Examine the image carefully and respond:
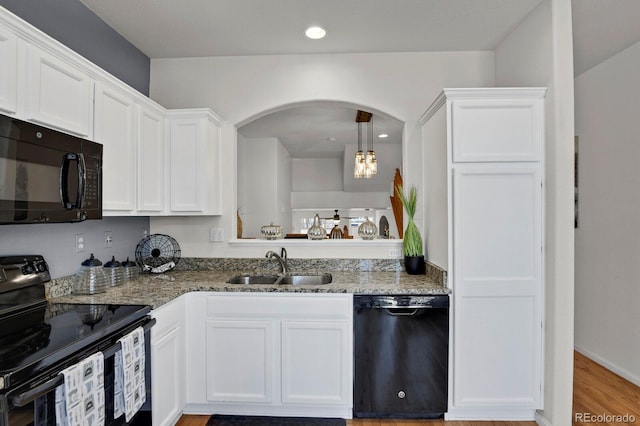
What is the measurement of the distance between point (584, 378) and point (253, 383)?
2.62m

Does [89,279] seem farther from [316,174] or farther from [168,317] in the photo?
[316,174]

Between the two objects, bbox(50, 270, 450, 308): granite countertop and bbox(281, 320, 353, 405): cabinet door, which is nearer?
bbox(50, 270, 450, 308): granite countertop

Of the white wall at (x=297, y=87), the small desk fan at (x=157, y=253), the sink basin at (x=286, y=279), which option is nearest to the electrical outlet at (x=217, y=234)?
the white wall at (x=297, y=87)

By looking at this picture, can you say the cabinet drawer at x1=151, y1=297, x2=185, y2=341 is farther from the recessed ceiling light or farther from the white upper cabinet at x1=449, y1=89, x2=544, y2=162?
the recessed ceiling light

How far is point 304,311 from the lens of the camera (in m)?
2.29

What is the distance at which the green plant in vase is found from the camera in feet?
8.91

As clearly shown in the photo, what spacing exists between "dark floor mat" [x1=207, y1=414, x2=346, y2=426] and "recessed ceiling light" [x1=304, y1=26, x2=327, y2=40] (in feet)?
8.72

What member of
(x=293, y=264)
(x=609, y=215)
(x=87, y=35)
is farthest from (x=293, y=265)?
(x=609, y=215)

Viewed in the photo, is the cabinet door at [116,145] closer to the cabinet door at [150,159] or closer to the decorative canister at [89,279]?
the cabinet door at [150,159]

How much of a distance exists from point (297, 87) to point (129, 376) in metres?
2.34

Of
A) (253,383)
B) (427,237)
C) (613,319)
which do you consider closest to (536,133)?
(427,237)

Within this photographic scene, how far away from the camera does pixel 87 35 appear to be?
7.55 ft

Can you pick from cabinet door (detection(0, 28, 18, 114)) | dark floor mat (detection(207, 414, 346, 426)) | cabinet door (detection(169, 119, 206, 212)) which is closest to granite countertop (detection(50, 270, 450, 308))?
cabinet door (detection(169, 119, 206, 212))

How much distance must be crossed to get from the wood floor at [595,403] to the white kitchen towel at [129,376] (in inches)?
32.0
